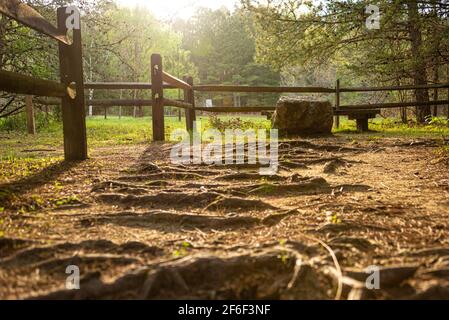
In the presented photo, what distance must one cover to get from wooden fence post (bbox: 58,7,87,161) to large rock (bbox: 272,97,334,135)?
4.90 meters

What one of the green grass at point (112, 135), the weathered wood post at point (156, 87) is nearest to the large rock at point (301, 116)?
the green grass at point (112, 135)

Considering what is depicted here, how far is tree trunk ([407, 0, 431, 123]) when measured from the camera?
36.2 feet

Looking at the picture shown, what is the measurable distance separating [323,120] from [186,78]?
4259mm

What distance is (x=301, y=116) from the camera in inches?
340

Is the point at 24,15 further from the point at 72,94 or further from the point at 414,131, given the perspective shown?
the point at 414,131

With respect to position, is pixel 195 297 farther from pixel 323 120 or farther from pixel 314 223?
pixel 323 120

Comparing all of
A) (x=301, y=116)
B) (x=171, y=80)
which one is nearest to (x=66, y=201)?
(x=171, y=80)

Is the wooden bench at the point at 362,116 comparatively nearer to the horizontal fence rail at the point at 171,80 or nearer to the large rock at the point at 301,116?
the large rock at the point at 301,116

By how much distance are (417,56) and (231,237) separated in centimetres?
1158

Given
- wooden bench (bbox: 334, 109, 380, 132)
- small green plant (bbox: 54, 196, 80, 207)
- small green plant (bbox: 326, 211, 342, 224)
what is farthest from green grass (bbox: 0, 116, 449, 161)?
small green plant (bbox: 326, 211, 342, 224)

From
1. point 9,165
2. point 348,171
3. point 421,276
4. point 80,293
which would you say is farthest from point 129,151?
point 421,276

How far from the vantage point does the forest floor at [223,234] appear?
5.21ft

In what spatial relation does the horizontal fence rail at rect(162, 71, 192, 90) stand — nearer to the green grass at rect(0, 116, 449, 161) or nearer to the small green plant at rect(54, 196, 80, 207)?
the green grass at rect(0, 116, 449, 161)
